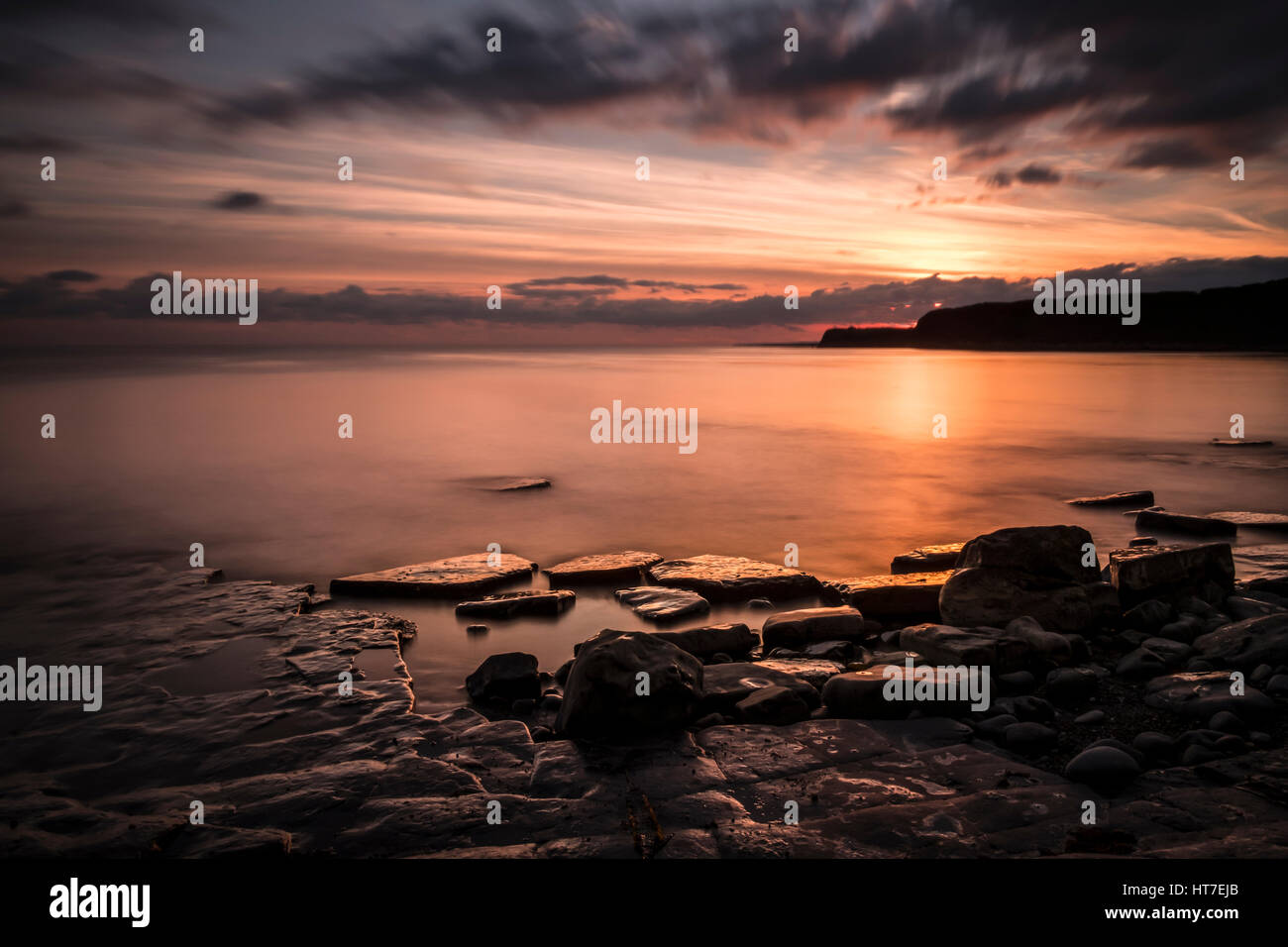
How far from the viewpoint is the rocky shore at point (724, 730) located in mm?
3492

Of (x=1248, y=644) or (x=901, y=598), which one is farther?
(x=901, y=598)

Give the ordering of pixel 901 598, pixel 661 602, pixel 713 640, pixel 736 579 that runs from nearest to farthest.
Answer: pixel 713 640 < pixel 901 598 < pixel 661 602 < pixel 736 579

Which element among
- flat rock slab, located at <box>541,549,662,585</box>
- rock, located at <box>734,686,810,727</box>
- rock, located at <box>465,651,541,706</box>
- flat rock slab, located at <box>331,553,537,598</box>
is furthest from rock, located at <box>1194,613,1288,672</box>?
flat rock slab, located at <box>331,553,537,598</box>

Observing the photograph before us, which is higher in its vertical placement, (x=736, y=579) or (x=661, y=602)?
(x=736, y=579)

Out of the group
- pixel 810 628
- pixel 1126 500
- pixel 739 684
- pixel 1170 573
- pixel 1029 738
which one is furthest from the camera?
pixel 1126 500

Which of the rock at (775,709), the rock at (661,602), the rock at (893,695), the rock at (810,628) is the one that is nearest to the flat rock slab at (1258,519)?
the rock at (810,628)

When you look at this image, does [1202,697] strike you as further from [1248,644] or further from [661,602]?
[661,602]

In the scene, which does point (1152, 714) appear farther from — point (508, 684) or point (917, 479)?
point (917, 479)

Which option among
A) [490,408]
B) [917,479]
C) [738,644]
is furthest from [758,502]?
[490,408]

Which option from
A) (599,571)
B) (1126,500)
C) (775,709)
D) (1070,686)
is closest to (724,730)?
(775,709)

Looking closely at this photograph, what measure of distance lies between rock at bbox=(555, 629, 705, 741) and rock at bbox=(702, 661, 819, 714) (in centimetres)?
21

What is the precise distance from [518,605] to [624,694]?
2970 mm

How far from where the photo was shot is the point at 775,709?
482 centimetres

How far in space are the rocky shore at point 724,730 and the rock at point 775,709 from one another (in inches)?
0.6
